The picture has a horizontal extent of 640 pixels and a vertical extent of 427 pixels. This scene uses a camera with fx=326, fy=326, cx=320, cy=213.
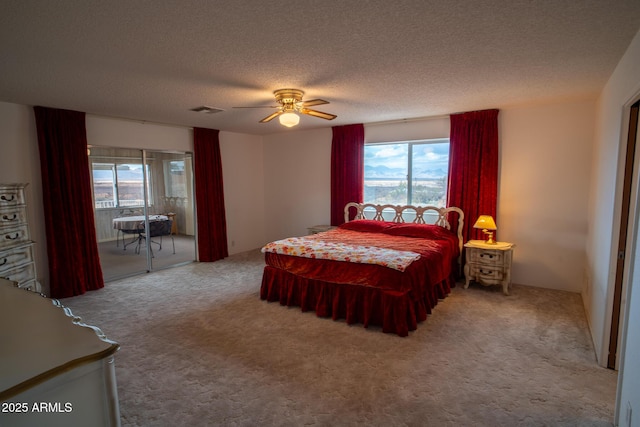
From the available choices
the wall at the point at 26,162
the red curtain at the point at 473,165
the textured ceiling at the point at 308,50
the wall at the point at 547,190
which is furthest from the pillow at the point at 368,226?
the wall at the point at 26,162

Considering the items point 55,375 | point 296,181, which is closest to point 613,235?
point 55,375

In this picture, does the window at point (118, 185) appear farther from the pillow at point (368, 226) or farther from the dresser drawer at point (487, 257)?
the dresser drawer at point (487, 257)

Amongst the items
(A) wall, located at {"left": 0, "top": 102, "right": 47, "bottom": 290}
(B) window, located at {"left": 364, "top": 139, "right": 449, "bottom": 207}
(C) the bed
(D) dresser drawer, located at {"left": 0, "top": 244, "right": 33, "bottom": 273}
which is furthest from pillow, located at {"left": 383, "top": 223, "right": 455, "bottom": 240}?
(A) wall, located at {"left": 0, "top": 102, "right": 47, "bottom": 290}

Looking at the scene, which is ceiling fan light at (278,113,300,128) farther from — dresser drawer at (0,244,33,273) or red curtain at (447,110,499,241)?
dresser drawer at (0,244,33,273)

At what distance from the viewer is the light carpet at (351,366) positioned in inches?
82.4

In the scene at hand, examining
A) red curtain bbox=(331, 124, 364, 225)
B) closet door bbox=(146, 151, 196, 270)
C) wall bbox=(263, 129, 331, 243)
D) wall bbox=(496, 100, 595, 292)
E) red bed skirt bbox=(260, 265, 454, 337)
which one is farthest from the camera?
wall bbox=(263, 129, 331, 243)

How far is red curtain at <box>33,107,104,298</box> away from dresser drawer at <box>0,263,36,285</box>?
56cm

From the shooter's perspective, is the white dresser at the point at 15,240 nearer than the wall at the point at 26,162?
Yes

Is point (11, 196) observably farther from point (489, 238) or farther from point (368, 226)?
point (489, 238)

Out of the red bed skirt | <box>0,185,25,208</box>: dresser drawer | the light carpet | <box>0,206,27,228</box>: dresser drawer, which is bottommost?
the light carpet

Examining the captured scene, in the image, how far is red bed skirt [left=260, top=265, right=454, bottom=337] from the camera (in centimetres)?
318

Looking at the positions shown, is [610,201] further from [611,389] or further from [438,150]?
[438,150]

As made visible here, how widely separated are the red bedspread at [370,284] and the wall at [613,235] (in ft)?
4.75

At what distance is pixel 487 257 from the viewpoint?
14.0 feet
